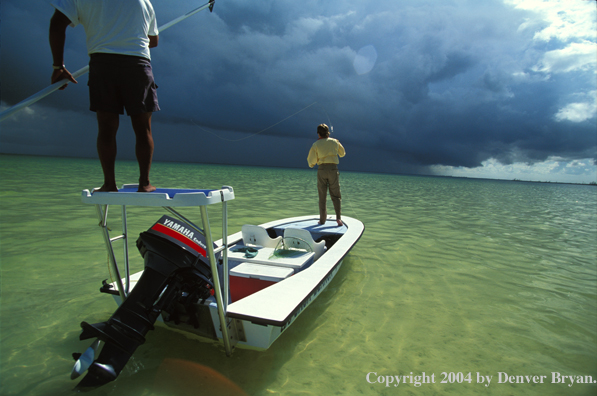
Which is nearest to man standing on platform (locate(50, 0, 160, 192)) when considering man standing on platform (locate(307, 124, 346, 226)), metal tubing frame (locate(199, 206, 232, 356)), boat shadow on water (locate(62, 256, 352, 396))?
metal tubing frame (locate(199, 206, 232, 356))

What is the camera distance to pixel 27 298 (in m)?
4.00

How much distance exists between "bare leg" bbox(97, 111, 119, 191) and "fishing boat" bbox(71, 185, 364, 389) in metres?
0.16

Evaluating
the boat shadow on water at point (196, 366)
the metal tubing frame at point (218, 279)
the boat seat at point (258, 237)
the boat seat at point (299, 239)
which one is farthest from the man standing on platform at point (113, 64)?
the boat seat at point (258, 237)

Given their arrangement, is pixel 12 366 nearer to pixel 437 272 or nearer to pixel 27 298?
pixel 27 298

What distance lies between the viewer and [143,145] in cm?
227

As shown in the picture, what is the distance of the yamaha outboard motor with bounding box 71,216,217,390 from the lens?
2.04 m

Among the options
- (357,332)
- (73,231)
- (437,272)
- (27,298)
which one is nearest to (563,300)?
(437,272)

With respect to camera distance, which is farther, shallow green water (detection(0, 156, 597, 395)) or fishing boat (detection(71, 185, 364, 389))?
shallow green water (detection(0, 156, 597, 395))

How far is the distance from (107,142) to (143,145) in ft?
0.77

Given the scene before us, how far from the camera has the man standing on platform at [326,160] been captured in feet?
21.4

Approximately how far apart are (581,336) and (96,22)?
5.91 m

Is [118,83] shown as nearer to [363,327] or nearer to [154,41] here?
[154,41]

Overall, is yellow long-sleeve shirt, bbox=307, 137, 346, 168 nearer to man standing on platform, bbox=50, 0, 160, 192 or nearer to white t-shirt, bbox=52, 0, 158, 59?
man standing on platform, bbox=50, 0, 160, 192

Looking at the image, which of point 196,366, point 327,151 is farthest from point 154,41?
point 327,151
